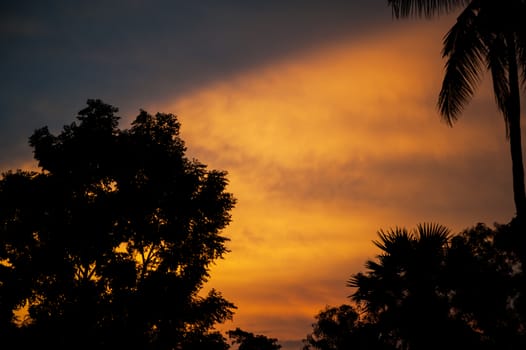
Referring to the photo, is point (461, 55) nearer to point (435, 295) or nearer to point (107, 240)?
point (435, 295)

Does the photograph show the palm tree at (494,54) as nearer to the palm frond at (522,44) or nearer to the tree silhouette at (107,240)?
the palm frond at (522,44)

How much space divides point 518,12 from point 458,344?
8637 millimetres

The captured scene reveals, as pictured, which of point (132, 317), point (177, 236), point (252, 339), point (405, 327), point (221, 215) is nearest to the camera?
point (405, 327)

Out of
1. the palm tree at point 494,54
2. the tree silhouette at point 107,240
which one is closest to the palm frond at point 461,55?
the palm tree at point 494,54

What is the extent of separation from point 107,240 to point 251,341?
5351 centimetres

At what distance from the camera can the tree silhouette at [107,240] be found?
24391 mm

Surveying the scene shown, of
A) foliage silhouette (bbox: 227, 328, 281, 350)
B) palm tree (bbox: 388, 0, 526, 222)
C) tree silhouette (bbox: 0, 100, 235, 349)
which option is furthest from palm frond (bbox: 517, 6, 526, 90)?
foliage silhouette (bbox: 227, 328, 281, 350)

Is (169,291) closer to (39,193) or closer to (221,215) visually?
(221,215)

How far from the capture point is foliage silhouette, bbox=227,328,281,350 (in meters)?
72.1

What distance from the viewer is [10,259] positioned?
25359 mm

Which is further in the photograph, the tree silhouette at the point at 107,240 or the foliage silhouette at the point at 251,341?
the foliage silhouette at the point at 251,341

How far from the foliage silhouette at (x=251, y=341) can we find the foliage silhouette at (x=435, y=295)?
6281cm

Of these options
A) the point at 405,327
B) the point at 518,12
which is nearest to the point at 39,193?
the point at 405,327

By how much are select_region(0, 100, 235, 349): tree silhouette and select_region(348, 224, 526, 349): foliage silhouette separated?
47.9 ft
